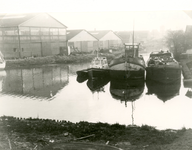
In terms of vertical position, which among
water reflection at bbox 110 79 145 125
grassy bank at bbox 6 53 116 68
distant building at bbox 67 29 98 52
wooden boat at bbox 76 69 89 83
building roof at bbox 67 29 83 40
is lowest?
water reflection at bbox 110 79 145 125

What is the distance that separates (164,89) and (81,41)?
26.5 meters

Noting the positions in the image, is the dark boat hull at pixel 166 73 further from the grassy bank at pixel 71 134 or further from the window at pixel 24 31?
the window at pixel 24 31

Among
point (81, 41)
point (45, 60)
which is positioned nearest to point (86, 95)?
point (45, 60)

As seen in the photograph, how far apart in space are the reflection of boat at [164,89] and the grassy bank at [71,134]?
23.7 ft

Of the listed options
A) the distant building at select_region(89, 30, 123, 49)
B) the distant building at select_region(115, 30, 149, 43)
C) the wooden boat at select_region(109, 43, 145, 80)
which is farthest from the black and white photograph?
the distant building at select_region(115, 30, 149, 43)

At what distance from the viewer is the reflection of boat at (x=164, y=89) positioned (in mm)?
15377

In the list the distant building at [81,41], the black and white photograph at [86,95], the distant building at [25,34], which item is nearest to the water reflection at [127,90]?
the black and white photograph at [86,95]

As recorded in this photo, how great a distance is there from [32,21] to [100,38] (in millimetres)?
18303

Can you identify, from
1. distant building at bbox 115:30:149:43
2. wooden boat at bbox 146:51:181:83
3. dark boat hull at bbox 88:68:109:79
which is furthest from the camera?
distant building at bbox 115:30:149:43

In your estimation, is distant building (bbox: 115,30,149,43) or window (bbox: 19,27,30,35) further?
distant building (bbox: 115,30,149,43)

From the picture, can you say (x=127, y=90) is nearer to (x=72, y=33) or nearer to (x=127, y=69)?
(x=127, y=69)

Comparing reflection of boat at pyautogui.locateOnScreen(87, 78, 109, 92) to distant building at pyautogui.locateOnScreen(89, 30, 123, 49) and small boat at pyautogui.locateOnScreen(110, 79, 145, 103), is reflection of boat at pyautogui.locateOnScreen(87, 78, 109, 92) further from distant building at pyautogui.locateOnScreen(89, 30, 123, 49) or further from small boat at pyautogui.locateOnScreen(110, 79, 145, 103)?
distant building at pyautogui.locateOnScreen(89, 30, 123, 49)

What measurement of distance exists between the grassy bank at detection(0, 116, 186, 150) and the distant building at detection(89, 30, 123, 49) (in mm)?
36768

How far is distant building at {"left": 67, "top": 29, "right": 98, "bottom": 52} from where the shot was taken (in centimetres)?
4025
